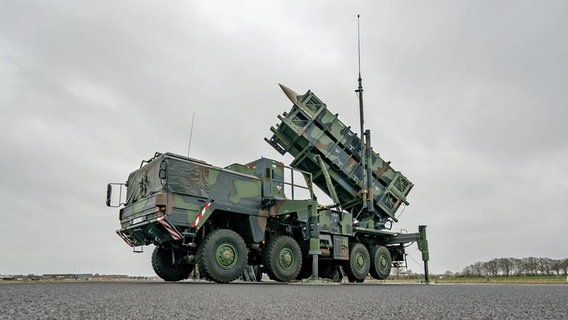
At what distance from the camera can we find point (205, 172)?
8.18 meters

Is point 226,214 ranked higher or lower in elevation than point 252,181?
lower

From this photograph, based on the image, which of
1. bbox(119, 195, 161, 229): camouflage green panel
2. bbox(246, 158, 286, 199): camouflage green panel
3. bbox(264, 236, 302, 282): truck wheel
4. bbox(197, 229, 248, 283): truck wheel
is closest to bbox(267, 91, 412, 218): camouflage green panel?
bbox(246, 158, 286, 199): camouflage green panel

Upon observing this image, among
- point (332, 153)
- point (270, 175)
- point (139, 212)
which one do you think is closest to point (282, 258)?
point (270, 175)

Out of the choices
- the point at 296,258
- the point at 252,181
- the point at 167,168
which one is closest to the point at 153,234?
the point at 167,168

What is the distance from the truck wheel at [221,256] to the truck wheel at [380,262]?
5393 millimetres

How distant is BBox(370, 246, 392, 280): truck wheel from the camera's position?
1196cm

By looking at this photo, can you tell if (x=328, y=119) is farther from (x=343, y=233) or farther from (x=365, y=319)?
(x=365, y=319)

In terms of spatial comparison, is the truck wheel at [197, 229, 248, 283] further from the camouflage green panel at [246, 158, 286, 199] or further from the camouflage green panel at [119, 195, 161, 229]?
the camouflage green panel at [246, 158, 286, 199]

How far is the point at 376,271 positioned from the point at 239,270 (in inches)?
220

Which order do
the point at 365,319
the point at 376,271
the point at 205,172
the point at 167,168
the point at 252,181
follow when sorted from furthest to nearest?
the point at 376,271, the point at 252,181, the point at 205,172, the point at 167,168, the point at 365,319

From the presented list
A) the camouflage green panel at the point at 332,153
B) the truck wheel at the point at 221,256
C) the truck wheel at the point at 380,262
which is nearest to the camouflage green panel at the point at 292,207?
the truck wheel at the point at 221,256

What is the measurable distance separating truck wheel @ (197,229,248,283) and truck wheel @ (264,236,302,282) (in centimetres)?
95

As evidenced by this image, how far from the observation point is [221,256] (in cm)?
757

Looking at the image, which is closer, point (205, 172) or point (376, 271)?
point (205, 172)
